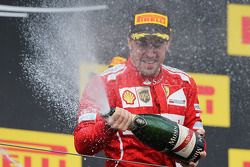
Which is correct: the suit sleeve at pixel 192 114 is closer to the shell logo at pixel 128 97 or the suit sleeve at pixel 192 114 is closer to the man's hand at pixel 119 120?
the shell logo at pixel 128 97

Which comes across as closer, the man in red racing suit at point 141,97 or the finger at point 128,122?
the finger at point 128,122

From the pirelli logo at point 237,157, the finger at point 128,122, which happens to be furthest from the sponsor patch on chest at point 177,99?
the pirelli logo at point 237,157

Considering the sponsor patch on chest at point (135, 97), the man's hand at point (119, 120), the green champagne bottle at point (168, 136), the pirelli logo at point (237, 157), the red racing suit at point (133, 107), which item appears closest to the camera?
the man's hand at point (119, 120)

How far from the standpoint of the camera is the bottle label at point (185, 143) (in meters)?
2.93

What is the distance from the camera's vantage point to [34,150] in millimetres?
4016

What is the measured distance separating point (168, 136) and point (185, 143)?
9cm

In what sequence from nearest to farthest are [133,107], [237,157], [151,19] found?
[133,107] → [151,19] → [237,157]

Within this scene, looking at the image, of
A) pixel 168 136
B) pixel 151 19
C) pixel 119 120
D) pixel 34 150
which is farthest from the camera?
pixel 34 150

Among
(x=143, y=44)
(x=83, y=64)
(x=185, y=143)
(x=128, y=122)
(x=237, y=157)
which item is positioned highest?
(x=143, y=44)

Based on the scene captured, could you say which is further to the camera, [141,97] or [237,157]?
[237,157]

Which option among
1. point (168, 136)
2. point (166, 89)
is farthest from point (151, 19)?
point (168, 136)

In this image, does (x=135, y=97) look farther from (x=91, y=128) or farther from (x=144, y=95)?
(x=91, y=128)

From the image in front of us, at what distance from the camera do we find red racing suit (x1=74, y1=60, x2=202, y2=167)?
2971mm

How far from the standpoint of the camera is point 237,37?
14.5 ft
